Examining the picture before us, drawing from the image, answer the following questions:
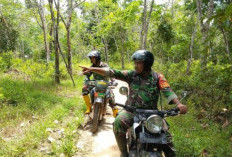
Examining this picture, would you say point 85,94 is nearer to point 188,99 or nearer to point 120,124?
point 120,124

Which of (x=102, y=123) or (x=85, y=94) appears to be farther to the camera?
(x=85, y=94)

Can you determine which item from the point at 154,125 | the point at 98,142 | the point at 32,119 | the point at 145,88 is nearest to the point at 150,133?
the point at 154,125

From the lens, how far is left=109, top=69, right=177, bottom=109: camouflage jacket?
3.05m

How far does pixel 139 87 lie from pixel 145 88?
4.1 inches

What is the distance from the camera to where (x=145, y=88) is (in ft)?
10.1

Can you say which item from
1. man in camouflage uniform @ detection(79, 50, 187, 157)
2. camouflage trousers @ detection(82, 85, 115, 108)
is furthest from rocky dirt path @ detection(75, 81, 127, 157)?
man in camouflage uniform @ detection(79, 50, 187, 157)

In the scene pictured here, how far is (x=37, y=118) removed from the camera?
523cm

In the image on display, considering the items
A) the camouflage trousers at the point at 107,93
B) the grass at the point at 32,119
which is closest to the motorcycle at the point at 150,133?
the grass at the point at 32,119

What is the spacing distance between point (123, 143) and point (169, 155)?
2.67 ft

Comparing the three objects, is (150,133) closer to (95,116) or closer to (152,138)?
(152,138)

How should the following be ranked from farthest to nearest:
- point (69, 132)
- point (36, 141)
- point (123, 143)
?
1. point (69, 132)
2. point (36, 141)
3. point (123, 143)

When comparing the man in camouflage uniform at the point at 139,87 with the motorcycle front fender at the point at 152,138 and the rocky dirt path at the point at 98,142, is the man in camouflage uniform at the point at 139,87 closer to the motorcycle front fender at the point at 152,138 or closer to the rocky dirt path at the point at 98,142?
the motorcycle front fender at the point at 152,138

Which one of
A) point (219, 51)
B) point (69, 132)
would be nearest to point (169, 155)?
point (69, 132)

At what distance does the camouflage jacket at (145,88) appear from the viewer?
10.0ft
